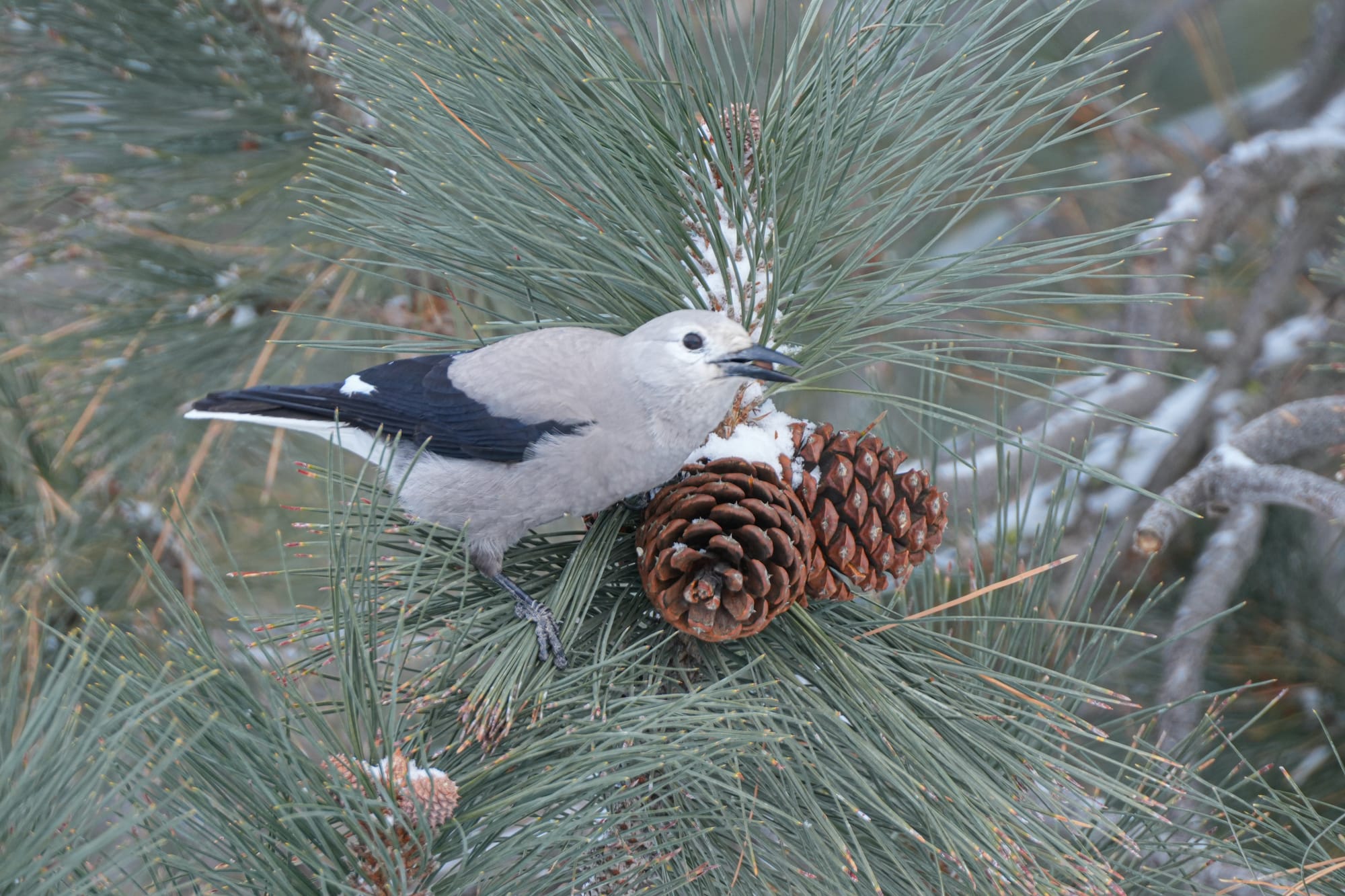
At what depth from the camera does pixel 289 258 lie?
2326 mm

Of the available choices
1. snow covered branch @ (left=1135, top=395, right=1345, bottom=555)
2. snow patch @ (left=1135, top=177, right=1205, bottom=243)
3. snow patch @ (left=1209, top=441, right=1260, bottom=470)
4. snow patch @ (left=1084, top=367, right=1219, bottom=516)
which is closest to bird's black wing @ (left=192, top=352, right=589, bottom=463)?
snow covered branch @ (left=1135, top=395, right=1345, bottom=555)

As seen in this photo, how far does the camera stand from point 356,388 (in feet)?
5.46

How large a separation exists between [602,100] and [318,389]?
676 millimetres

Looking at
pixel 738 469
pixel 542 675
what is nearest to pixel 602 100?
pixel 738 469

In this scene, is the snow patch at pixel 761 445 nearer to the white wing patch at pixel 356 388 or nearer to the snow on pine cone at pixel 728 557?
the snow on pine cone at pixel 728 557

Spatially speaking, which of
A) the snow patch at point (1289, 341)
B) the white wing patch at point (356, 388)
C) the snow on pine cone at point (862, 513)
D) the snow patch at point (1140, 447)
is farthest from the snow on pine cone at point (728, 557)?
the snow patch at point (1289, 341)

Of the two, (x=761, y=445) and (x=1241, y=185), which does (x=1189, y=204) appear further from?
(x=761, y=445)

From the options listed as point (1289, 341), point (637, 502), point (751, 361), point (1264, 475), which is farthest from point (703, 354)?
point (1289, 341)

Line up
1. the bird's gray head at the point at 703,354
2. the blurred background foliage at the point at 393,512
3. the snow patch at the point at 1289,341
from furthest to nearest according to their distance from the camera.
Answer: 1. the snow patch at the point at 1289,341
2. the bird's gray head at the point at 703,354
3. the blurred background foliage at the point at 393,512

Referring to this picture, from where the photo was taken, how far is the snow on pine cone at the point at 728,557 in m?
1.24

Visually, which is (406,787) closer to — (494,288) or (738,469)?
(738,469)

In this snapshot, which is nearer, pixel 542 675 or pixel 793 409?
pixel 542 675

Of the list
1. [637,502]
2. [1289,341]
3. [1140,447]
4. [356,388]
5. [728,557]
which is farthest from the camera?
[1140,447]

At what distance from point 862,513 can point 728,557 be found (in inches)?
8.0
